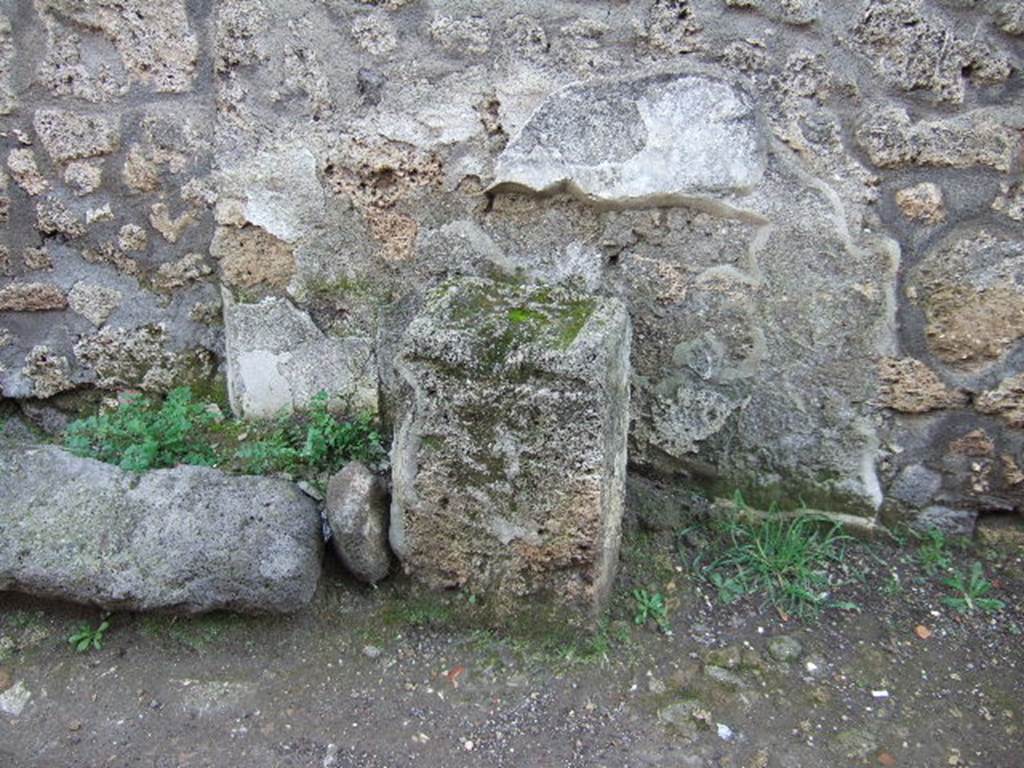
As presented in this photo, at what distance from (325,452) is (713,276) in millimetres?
1037

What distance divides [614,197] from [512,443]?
24.9 inches

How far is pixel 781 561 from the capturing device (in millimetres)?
2045

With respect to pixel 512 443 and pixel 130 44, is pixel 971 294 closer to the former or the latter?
pixel 512 443

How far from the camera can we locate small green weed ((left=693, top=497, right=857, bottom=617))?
199 cm

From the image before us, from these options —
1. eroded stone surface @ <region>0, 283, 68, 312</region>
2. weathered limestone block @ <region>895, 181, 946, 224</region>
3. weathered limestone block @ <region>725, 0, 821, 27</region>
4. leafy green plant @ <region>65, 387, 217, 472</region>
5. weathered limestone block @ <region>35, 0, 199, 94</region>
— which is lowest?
leafy green plant @ <region>65, 387, 217, 472</region>

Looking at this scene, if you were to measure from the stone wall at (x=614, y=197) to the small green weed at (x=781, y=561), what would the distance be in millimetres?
74

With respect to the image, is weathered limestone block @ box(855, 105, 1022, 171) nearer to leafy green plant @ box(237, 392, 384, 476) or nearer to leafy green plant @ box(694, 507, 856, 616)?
leafy green plant @ box(694, 507, 856, 616)

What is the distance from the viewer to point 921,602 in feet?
6.51

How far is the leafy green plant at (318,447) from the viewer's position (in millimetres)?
2191

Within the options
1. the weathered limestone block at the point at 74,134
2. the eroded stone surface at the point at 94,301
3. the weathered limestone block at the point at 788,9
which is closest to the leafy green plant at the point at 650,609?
the weathered limestone block at the point at 788,9

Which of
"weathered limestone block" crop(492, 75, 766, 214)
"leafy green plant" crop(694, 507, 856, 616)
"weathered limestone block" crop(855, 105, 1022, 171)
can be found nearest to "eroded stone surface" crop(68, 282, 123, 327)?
"weathered limestone block" crop(492, 75, 766, 214)

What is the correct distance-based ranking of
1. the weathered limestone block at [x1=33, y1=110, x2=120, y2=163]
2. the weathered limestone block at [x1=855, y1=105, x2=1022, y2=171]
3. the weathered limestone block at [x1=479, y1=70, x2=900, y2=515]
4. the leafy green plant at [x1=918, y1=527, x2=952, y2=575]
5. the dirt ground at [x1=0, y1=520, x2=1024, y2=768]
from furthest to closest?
the weathered limestone block at [x1=33, y1=110, x2=120, y2=163] < the leafy green plant at [x1=918, y1=527, x2=952, y2=575] < the weathered limestone block at [x1=479, y1=70, x2=900, y2=515] < the weathered limestone block at [x1=855, y1=105, x2=1022, y2=171] < the dirt ground at [x1=0, y1=520, x2=1024, y2=768]

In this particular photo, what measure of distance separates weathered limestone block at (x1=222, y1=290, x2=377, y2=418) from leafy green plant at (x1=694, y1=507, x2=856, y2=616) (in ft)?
3.21

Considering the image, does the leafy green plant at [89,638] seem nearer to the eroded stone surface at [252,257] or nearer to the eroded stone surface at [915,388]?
the eroded stone surface at [252,257]
